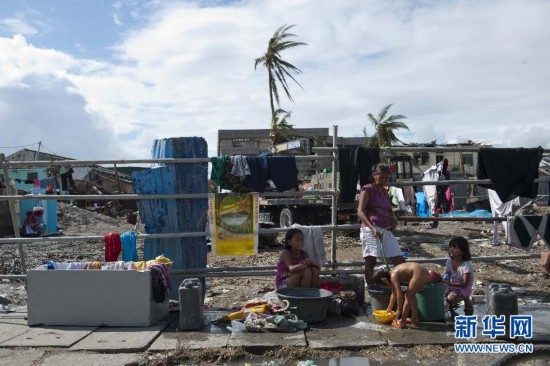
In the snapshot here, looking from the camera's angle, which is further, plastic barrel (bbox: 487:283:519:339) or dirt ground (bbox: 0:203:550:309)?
dirt ground (bbox: 0:203:550:309)

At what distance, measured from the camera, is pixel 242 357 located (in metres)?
5.30

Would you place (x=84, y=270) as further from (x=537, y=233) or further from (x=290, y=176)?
(x=537, y=233)

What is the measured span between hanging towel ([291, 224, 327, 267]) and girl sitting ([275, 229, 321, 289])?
0.27 metres

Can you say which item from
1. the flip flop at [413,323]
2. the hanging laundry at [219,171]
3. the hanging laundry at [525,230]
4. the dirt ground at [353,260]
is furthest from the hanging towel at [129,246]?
the hanging laundry at [525,230]

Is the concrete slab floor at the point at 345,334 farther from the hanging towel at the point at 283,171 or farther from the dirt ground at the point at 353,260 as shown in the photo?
the hanging towel at the point at 283,171

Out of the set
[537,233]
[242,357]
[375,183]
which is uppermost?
[375,183]

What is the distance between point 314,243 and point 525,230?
3.05m

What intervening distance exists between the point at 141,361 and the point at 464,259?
145 inches

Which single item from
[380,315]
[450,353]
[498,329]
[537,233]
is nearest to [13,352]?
[380,315]

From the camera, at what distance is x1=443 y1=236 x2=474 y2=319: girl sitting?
20.2 feet

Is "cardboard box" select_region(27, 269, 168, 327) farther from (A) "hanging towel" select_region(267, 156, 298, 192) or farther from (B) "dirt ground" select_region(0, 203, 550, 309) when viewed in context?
(A) "hanging towel" select_region(267, 156, 298, 192)

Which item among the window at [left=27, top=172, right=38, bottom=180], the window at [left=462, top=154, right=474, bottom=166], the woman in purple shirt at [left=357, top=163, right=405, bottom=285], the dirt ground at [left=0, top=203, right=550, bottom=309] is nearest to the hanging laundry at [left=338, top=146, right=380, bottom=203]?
the woman in purple shirt at [left=357, top=163, right=405, bottom=285]

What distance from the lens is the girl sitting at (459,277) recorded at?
617 centimetres

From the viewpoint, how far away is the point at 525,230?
7699mm
